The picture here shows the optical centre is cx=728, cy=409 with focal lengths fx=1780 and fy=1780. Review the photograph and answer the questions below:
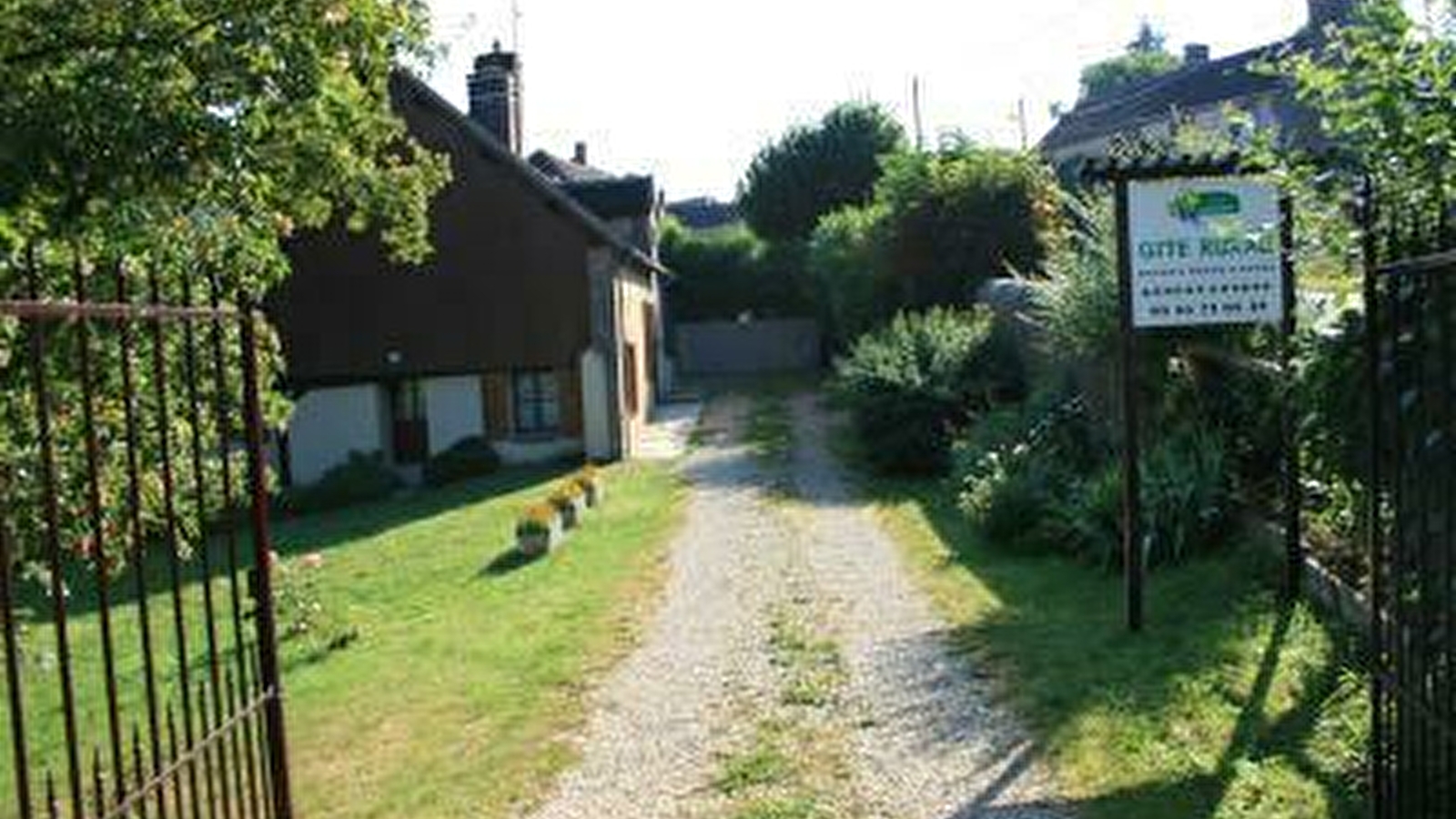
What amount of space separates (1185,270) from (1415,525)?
223 inches

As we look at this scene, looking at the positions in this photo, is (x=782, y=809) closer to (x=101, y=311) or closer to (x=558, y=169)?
(x=101, y=311)

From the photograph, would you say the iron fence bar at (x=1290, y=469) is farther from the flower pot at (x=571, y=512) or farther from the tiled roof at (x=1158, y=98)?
the tiled roof at (x=1158, y=98)

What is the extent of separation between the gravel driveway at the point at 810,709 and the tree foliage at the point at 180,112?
5.03 meters

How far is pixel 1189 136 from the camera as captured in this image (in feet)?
48.3

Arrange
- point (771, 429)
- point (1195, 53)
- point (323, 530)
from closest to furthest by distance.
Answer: point (323, 530), point (771, 429), point (1195, 53)

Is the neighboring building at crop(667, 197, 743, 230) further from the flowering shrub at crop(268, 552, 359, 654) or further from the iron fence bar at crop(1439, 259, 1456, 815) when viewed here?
the iron fence bar at crop(1439, 259, 1456, 815)

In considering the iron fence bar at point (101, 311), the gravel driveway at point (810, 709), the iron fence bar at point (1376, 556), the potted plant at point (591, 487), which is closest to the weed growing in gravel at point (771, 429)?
the potted plant at point (591, 487)

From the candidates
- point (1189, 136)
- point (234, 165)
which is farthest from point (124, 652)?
point (1189, 136)

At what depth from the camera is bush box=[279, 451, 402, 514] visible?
33594 mm

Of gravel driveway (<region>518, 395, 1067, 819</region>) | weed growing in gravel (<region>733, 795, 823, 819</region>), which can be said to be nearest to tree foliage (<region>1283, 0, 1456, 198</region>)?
gravel driveway (<region>518, 395, 1067, 819</region>)

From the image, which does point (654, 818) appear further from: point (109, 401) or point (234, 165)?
point (234, 165)

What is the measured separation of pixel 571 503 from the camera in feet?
79.8

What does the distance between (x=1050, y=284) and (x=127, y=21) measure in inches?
365

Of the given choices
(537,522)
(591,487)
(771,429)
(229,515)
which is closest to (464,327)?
(771,429)
